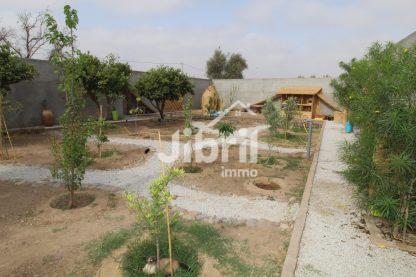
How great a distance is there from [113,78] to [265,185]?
32.3ft

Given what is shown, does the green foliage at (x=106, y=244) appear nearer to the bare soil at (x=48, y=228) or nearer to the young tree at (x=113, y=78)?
the bare soil at (x=48, y=228)

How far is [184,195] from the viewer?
602 cm

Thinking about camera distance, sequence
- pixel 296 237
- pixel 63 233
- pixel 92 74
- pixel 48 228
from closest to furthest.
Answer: pixel 296 237 < pixel 63 233 < pixel 48 228 < pixel 92 74

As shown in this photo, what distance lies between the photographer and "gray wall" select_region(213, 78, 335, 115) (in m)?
22.4

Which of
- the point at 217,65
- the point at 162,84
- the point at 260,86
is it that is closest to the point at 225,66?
the point at 217,65

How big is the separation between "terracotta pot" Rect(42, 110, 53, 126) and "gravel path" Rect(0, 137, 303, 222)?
723 cm

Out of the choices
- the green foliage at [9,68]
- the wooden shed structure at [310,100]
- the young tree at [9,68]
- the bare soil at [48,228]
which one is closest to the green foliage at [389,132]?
the bare soil at [48,228]

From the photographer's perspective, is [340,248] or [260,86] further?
[260,86]

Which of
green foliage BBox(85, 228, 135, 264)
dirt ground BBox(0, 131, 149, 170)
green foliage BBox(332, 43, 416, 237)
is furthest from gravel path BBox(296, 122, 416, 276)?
dirt ground BBox(0, 131, 149, 170)

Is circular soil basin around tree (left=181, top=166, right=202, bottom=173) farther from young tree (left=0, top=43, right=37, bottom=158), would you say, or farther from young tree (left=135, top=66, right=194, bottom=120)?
young tree (left=135, top=66, right=194, bottom=120)

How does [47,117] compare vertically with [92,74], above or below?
below

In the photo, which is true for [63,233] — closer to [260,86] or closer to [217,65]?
[260,86]

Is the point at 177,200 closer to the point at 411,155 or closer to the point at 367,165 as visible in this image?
the point at 367,165

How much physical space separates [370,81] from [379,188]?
1.66 meters
